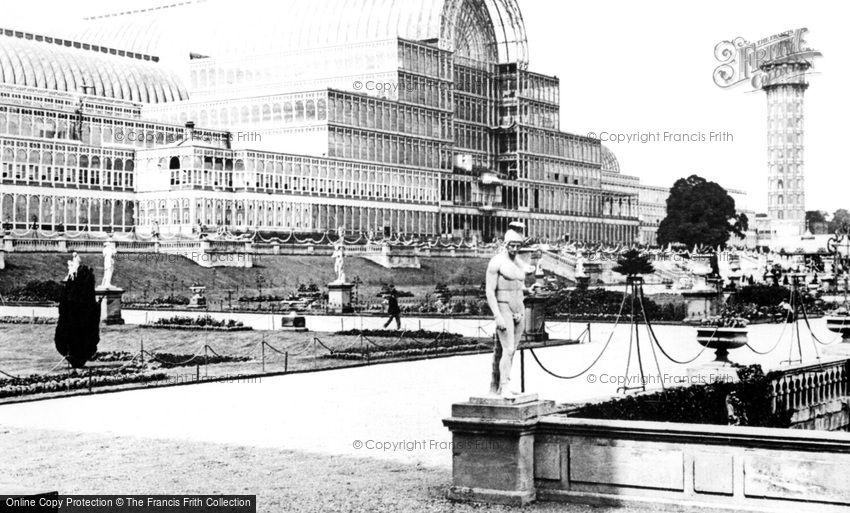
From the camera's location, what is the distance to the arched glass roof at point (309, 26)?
13738cm

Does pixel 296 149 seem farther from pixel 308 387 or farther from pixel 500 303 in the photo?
pixel 500 303

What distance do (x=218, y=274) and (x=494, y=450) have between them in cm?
6364

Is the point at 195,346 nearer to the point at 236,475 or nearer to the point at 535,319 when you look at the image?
the point at 535,319

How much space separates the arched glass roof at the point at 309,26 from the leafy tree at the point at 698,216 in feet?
84.8

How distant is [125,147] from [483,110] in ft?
184

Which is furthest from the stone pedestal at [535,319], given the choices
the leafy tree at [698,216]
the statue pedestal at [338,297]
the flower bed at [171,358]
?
the leafy tree at [698,216]

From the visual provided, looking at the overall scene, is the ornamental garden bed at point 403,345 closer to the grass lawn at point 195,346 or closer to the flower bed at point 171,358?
the grass lawn at point 195,346

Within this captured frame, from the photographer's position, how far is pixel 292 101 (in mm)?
121188

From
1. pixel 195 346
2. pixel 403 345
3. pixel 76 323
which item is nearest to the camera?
pixel 76 323

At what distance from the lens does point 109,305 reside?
4994cm

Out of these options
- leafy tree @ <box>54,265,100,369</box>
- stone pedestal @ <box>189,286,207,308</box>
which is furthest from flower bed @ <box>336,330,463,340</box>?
stone pedestal @ <box>189,286,207,308</box>

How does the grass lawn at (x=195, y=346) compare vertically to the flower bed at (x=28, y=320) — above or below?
below

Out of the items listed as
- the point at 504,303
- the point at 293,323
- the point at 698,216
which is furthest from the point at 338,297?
the point at 698,216

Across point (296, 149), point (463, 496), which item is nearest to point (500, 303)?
point (463, 496)
